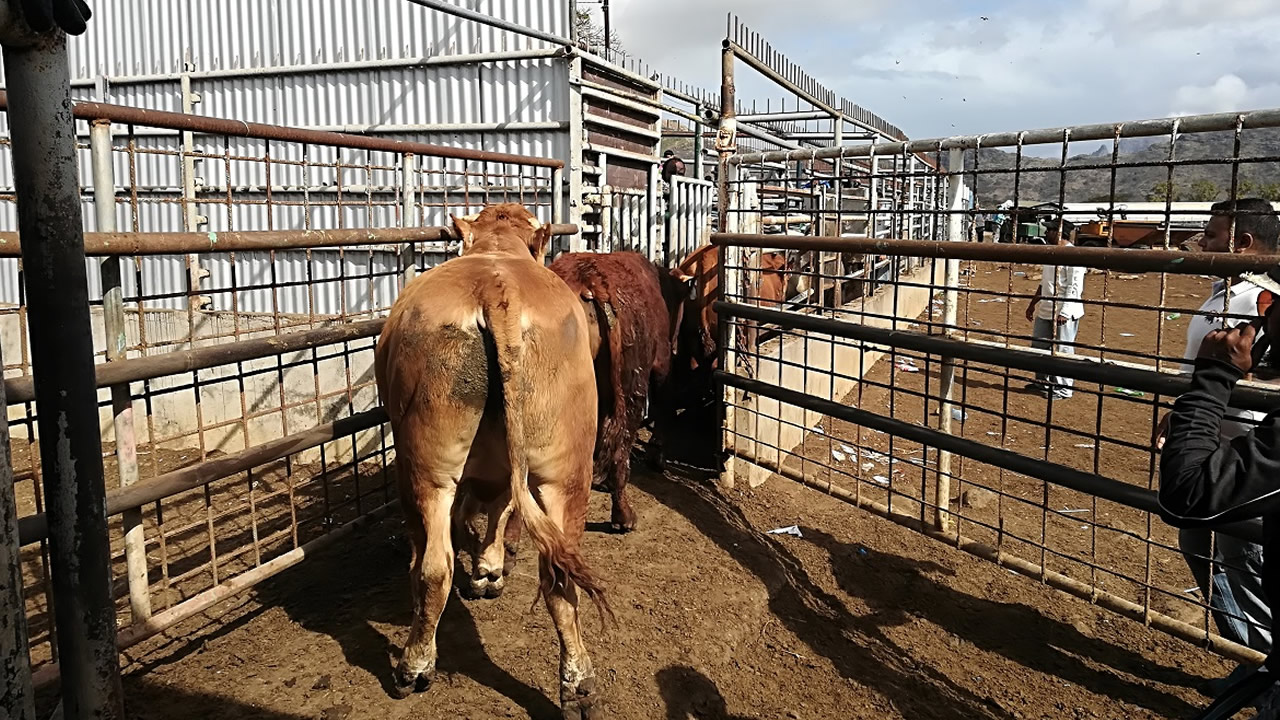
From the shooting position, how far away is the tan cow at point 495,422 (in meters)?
3.05

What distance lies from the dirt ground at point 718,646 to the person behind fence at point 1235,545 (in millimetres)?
440

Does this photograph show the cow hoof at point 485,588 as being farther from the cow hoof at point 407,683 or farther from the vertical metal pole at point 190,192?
the vertical metal pole at point 190,192

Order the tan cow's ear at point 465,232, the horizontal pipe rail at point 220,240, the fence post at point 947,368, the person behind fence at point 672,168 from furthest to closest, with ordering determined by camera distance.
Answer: the person behind fence at point 672,168 < the tan cow's ear at point 465,232 < the fence post at point 947,368 < the horizontal pipe rail at point 220,240

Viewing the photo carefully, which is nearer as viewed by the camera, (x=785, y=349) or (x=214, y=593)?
(x=214, y=593)

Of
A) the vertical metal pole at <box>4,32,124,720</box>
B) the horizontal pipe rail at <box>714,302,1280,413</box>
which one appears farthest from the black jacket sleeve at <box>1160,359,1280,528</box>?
the vertical metal pole at <box>4,32,124,720</box>

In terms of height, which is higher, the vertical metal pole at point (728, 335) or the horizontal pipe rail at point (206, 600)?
the vertical metal pole at point (728, 335)

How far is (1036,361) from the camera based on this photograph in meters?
3.46

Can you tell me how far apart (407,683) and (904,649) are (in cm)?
220

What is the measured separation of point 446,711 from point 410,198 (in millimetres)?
3141

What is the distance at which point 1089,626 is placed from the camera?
3.96 m

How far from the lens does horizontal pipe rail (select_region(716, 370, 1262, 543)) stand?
3082mm

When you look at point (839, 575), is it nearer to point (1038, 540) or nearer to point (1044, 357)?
point (1038, 540)

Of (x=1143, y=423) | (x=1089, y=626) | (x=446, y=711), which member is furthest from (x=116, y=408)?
(x=1143, y=423)

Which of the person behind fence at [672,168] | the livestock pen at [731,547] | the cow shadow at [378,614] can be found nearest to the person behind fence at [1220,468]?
the livestock pen at [731,547]
